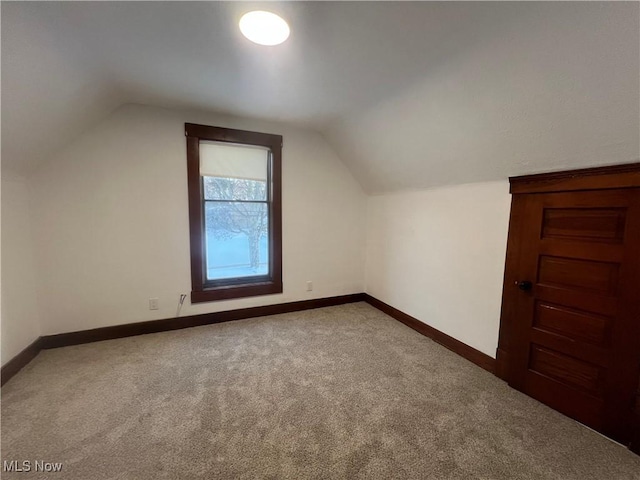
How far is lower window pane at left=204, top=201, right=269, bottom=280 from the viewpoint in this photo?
3115 mm

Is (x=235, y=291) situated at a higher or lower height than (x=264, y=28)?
lower

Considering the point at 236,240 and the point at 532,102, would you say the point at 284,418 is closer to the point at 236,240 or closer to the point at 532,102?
the point at 236,240

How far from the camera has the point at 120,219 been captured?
105 inches

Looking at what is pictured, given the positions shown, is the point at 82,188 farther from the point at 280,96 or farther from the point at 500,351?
the point at 500,351

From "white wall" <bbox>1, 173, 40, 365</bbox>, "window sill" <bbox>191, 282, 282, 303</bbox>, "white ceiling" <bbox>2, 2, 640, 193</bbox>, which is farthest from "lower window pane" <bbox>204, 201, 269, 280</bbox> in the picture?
"white wall" <bbox>1, 173, 40, 365</bbox>

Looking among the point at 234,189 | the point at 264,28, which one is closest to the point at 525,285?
the point at 264,28

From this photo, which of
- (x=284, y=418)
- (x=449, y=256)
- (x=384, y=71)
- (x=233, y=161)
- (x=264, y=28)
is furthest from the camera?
(x=233, y=161)

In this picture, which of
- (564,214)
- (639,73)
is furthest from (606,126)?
(564,214)

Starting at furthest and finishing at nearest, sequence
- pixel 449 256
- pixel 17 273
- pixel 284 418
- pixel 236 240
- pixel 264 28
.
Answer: pixel 236 240 → pixel 449 256 → pixel 17 273 → pixel 284 418 → pixel 264 28

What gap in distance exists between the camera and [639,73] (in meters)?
1.16

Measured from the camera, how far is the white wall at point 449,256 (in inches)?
87.0

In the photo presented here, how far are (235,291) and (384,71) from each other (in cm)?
266

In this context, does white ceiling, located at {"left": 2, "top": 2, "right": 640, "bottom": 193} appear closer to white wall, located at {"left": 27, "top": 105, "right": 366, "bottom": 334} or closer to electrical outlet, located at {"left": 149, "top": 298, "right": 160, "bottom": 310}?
white wall, located at {"left": 27, "top": 105, "right": 366, "bottom": 334}

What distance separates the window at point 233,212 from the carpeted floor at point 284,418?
0.89 metres
